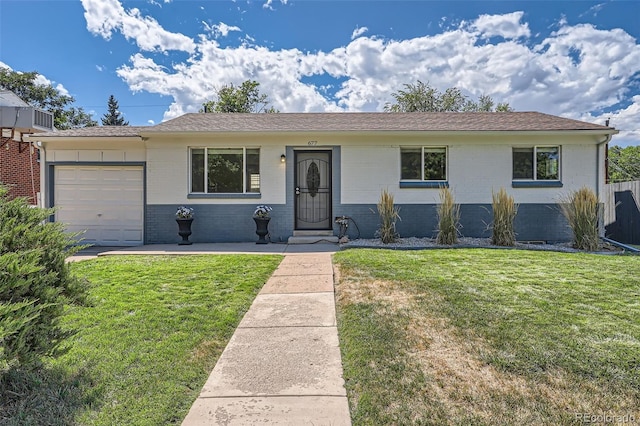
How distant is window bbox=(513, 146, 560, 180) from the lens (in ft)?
32.7

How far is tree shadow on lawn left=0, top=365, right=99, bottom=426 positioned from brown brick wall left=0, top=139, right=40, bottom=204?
1436 cm

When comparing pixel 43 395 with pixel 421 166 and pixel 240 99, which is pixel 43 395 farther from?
pixel 240 99

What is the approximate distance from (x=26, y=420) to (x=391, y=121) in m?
10.5

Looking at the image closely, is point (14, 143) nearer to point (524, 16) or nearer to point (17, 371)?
point (17, 371)

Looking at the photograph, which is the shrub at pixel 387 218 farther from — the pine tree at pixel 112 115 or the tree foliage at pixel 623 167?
the pine tree at pixel 112 115

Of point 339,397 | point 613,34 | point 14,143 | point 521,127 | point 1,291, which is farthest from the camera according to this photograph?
point 14,143

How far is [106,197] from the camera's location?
1023cm

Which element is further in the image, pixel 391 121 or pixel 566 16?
pixel 566 16

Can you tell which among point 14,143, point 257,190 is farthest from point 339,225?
point 14,143

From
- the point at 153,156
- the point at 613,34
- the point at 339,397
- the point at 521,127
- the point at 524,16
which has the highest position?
the point at 524,16

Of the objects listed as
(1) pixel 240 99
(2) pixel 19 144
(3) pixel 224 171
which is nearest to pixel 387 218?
(3) pixel 224 171

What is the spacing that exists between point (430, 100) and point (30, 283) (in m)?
29.2

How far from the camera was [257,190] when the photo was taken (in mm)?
10055

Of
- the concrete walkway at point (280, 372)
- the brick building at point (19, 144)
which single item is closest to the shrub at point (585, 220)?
the concrete walkway at point (280, 372)
